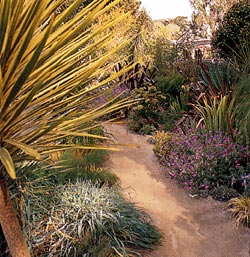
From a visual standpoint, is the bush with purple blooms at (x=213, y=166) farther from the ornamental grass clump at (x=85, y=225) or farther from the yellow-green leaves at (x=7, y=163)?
the yellow-green leaves at (x=7, y=163)

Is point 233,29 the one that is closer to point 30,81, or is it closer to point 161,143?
point 161,143

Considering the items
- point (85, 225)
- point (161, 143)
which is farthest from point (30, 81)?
point (161, 143)

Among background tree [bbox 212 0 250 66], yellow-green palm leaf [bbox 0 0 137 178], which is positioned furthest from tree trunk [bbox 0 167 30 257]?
background tree [bbox 212 0 250 66]

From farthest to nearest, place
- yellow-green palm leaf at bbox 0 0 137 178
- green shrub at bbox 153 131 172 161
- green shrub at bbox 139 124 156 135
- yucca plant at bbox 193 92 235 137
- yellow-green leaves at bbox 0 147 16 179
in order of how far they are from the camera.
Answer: green shrub at bbox 139 124 156 135
green shrub at bbox 153 131 172 161
yucca plant at bbox 193 92 235 137
yellow-green palm leaf at bbox 0 0 137 178
yellow-green leaves at bbox 0 147 16 179

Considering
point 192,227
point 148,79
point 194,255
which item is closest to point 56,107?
point 194,255

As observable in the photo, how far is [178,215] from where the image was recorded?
4.16m

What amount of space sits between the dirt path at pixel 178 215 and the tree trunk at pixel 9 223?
7.83ft

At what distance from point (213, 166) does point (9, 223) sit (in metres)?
3.90

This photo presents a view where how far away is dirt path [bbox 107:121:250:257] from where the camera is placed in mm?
3518

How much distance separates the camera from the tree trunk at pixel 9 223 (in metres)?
1.08

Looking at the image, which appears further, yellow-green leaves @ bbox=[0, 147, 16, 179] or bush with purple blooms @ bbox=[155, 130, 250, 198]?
bush with purple blooms @ bbox=[155, 130, 250, 198]

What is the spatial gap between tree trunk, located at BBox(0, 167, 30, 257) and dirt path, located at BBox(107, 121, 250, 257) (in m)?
2.39

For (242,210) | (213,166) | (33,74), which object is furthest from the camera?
(213,166)

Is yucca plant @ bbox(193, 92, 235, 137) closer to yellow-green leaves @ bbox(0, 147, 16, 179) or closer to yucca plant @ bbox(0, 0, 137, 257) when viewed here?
yucca plant @ bbox(0, 0, 137, 257)
